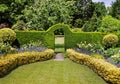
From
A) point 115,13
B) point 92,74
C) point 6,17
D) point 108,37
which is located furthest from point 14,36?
point 115,13

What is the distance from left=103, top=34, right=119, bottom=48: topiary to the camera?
108ft

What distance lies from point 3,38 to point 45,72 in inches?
536

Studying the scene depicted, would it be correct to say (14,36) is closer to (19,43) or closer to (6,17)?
(19,43)

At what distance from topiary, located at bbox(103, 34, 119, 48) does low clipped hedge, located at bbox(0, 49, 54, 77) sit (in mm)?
7645

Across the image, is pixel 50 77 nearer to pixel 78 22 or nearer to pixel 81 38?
pixel 81 38

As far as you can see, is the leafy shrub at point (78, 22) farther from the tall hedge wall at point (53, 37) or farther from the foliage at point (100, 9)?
the tall hedge wall at point (53, 37)

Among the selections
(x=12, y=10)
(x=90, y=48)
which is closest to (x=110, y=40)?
(x=90, y=48)

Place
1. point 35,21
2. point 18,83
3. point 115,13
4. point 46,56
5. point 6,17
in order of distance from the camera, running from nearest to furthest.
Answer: point 18,83, point 46,56, point 35,21, point 6,17, point 115,13

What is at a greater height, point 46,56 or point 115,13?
point 115,13

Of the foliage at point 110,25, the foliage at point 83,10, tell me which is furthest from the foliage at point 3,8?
the foliage at point 110,25

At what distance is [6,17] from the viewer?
53.4 metres

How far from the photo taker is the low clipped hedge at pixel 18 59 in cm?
1705

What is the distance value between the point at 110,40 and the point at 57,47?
10319 mm

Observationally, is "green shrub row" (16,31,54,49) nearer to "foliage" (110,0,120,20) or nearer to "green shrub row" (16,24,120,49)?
"green shrub row" (16,24,120,49)
